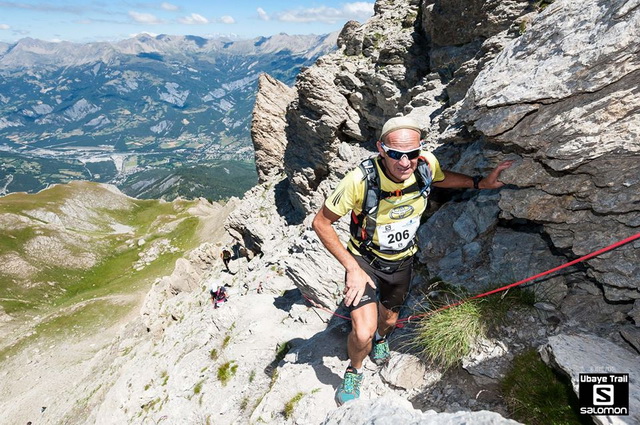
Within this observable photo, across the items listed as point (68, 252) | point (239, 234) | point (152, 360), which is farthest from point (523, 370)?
point (68, 252)

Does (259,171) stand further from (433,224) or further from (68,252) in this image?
(68,252)

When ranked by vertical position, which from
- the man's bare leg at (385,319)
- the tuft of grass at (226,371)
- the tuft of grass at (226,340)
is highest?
the man's bare leg at (385,319)

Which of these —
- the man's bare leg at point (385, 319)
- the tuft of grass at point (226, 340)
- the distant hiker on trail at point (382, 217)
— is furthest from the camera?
the tuft of grass at point (226, 340)

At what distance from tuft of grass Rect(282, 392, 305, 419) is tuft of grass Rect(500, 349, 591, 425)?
19.3ft

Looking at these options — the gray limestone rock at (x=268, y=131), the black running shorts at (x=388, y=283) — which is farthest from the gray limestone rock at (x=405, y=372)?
the gray limestone rock at (x=268, y=131)

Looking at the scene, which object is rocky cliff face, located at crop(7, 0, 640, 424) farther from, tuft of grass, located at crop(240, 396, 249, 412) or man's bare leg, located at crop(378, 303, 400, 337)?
man's bare leg, located at crop(378, 303, 400, 337)

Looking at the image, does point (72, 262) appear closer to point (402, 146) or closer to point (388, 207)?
point (388, 207)

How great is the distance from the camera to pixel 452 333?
7.95 meters

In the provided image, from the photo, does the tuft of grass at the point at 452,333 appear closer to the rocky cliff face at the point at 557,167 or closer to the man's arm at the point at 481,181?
the rocky cliff face at the point at 557,167

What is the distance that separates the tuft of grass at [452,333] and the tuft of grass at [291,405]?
4.31 metres

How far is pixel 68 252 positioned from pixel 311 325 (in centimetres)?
9634

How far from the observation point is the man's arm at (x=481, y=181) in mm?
7621

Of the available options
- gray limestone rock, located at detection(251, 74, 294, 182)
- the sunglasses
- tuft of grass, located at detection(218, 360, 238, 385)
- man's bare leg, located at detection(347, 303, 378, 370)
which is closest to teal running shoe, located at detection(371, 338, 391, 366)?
man's bare leg, located at detection(347, 303, 378, 370)

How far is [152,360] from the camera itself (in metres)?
23.8
